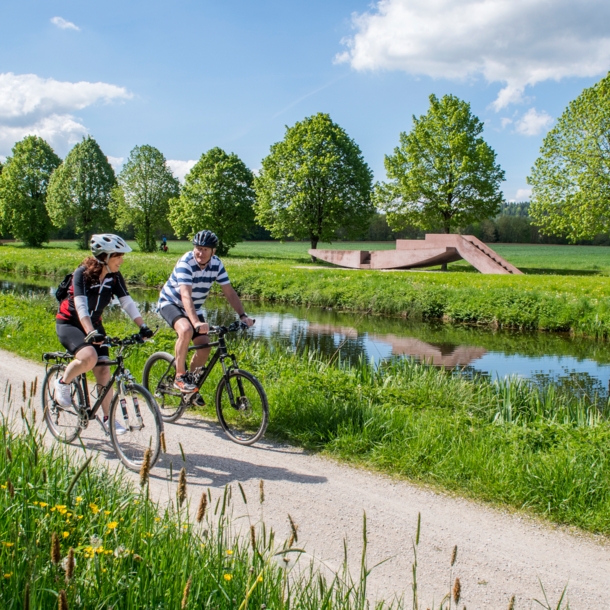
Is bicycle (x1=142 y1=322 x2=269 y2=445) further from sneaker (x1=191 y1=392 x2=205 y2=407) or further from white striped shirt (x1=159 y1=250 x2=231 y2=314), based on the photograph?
white striped shirt (x1=159 y1=250 x2=231 y2=314)

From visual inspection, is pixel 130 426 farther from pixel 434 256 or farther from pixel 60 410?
pixel 434 256

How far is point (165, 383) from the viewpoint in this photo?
7.18m

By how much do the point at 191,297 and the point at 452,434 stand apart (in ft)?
9.79

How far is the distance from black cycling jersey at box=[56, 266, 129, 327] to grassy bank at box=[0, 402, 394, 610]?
2511 mm

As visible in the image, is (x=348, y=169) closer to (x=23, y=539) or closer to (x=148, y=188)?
(x=148, y=188)

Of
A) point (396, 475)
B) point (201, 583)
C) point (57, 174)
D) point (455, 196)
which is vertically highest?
point (57, 174)

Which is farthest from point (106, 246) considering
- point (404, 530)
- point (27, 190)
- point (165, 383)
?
point (27, 190)

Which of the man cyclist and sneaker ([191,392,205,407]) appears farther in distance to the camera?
sneaker ([191,392,205,407])

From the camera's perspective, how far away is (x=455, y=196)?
37.8 m

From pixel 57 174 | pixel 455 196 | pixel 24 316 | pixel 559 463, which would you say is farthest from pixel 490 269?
pixel 57 174

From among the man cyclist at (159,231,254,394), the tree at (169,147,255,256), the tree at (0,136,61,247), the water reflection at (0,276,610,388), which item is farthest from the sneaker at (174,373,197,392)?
the tree at (0,136,61,247)

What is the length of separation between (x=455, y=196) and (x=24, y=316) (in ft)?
95.8

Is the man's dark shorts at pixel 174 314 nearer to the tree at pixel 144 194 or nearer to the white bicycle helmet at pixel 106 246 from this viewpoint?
the white bicycle helmet at pixel 106 246

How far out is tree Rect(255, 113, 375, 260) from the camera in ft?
143
